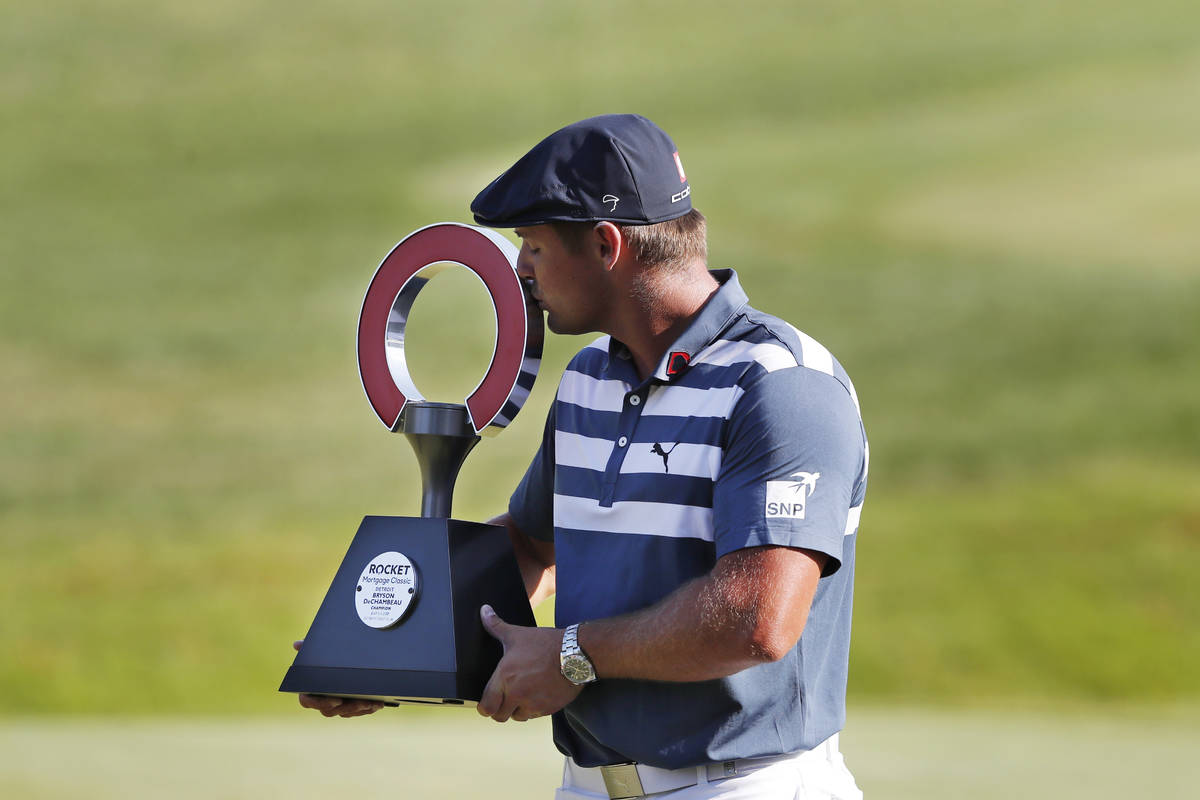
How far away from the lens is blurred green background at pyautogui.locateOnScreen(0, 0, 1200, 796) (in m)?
7.66

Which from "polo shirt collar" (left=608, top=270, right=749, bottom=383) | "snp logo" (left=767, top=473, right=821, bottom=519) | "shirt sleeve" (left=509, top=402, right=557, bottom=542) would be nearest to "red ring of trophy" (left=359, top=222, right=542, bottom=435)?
"shirt sleeve" (left=509, top=402, right=557, bottom=542)

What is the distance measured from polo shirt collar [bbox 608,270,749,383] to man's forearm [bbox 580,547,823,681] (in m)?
0.28

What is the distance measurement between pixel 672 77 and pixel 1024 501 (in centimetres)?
435

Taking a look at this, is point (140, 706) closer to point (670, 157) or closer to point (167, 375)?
point (167, 375)

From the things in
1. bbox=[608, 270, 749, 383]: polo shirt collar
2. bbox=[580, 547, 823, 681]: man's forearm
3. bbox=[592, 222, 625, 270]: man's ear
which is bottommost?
bbox=[580, 547, 823, 681]: man's forearm

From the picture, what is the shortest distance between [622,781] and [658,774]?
0.06 m

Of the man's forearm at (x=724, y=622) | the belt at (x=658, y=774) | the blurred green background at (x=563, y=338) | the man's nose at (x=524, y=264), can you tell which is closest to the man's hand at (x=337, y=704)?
the belt at (x=658, y=774)

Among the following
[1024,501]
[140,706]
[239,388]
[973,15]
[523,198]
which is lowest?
[140,706]

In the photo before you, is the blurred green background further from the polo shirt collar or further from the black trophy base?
the polo shirt collar

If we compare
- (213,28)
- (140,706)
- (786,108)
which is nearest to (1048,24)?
(786,108)

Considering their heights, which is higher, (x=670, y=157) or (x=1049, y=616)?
(x=670, y=157)

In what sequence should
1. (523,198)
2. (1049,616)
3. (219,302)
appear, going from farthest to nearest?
(219,302) → (1049,616) → (523,198)

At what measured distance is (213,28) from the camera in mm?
10750

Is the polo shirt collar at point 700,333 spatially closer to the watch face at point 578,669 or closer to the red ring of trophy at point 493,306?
the red ring of trophy at point 493,306
